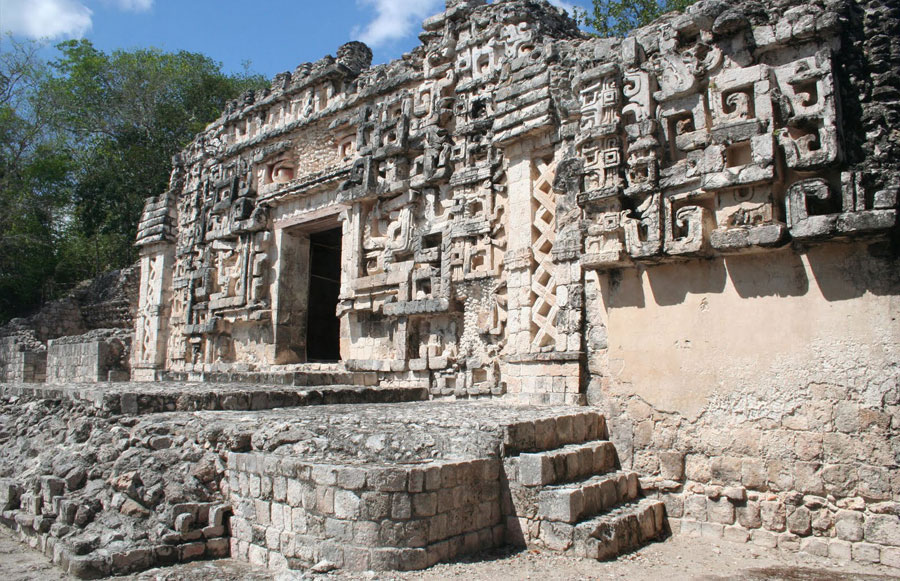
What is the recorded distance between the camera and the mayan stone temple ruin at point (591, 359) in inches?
157

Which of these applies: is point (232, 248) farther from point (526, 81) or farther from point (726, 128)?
point (726, 128)

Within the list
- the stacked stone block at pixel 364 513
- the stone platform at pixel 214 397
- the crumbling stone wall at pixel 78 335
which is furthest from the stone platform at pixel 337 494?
the crumbling stone wall at pixel 78 335

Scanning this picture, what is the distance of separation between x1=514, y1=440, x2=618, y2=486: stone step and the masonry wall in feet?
0.78

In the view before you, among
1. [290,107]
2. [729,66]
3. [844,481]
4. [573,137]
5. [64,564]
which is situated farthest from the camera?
[290,107]

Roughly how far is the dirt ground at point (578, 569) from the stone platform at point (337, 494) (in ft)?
0.31

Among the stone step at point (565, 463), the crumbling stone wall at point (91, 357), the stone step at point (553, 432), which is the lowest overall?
the stone step at point (565, 463)

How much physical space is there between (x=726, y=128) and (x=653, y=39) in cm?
123

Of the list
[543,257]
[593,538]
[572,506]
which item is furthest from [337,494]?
[543,257]

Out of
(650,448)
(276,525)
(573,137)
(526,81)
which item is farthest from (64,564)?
(526,81)

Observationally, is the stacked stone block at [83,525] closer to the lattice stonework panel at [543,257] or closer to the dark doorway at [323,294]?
the lattice stonework panel at [543,257]

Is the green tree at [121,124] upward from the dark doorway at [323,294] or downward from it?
upward

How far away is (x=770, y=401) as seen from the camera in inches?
177

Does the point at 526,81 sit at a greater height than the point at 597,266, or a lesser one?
greater

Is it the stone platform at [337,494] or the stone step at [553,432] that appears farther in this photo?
the stone step at [553,432]
